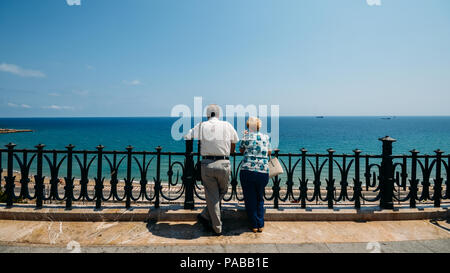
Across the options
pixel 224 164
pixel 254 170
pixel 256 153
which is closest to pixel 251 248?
pixel 254 170

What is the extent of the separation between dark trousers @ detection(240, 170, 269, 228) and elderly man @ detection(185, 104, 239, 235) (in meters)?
0.33

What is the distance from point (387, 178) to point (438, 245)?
1.42 metres

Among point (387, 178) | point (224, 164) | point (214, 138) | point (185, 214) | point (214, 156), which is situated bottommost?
point (185, 214)

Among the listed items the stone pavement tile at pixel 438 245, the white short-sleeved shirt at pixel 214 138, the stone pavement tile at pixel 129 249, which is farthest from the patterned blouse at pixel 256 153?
the stone pavement tile at pixel 438 245

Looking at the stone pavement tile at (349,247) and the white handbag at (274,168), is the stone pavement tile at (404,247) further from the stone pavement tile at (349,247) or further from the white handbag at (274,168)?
the white handbag at (274,168)

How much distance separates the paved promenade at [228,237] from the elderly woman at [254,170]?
0.35 metres

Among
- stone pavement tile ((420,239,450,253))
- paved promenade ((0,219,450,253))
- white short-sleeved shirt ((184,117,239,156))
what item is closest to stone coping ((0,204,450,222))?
paved promenade ((0,219,450,253))

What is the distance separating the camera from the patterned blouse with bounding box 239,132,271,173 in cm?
411

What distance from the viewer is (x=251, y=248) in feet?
12.0

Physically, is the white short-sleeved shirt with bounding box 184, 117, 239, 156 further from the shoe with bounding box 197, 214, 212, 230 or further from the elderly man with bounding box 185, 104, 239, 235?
Result: the shoe with bounding box 197, 214, 212, 230

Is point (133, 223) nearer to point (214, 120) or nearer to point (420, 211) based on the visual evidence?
point (214, 120)

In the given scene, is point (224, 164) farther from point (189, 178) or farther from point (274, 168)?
point (189, 178)
